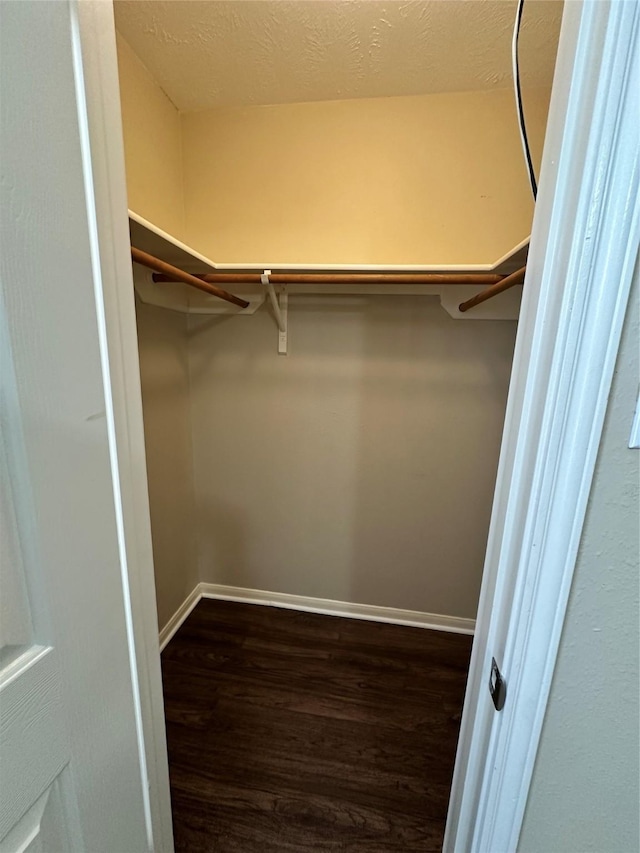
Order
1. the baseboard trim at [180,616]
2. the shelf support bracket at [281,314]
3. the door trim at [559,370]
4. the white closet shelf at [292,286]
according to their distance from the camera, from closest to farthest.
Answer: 1. the door trim at [559,370]
2. the white closet shelf at [292,286]
3. the shelf support bracket at [281,314]
4. the baseboard trim at [180,616]

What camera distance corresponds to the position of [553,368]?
0.45 metres

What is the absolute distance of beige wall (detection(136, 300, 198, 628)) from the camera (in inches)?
63.1

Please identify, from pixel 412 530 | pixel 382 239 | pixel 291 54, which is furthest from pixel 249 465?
pixel 291 54

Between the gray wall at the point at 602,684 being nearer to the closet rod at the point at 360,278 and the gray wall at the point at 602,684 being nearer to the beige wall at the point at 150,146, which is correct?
the closet rod at the point at 360,278

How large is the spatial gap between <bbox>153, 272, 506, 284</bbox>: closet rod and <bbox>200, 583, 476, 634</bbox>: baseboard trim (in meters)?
1.64

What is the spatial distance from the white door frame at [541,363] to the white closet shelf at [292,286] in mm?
596

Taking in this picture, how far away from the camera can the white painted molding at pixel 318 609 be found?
197 cm

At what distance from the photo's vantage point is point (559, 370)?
1.47 feet

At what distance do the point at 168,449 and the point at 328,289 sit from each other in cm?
106

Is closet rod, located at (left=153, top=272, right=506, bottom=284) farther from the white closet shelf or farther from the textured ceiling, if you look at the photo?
the textured ceiling

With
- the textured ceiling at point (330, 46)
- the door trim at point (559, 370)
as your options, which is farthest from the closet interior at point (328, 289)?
the door trim at point (559, 370)

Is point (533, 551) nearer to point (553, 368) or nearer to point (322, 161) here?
point (553, 368)

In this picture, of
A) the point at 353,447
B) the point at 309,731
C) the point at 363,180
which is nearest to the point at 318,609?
the point at 309,731

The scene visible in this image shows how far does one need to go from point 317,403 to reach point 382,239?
2.62 ft
